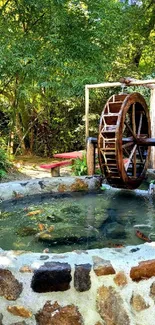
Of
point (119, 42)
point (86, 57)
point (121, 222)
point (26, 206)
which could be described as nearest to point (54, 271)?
point (121, 222)

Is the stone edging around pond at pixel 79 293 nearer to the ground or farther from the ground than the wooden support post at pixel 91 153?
nearer to the ground

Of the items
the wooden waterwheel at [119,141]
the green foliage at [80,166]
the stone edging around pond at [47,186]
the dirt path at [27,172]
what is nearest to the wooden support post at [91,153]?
the stone edging around pond at [47,186]

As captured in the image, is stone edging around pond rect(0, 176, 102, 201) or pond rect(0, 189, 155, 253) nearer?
pond rect(0, 189, 155, 253)

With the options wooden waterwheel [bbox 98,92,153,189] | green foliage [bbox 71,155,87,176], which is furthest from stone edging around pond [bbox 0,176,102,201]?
green foliage [bbox 71,155,87,176]

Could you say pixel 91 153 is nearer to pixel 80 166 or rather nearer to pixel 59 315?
pixel 80 166

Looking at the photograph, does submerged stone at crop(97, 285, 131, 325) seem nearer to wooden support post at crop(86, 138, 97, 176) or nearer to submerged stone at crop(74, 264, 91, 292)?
submerged stone at crop(74, 264, 91, 292)

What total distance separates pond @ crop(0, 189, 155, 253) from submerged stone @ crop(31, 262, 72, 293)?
0.87 meters

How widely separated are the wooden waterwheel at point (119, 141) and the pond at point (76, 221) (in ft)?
1.06

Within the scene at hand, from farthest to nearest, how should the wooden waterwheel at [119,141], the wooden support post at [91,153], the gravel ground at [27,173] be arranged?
the gravel ground at [27,173], the wooden support post at [91,153], the wooden waterwheel at [119,141]

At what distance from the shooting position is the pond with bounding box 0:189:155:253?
3227 millimetres

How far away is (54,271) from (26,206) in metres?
2.43

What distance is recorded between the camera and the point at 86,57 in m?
7.69

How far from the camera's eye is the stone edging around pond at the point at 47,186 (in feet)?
15.3

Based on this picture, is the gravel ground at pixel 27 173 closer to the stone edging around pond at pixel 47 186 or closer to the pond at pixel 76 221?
the stone edging around pond at pixel 47 186
